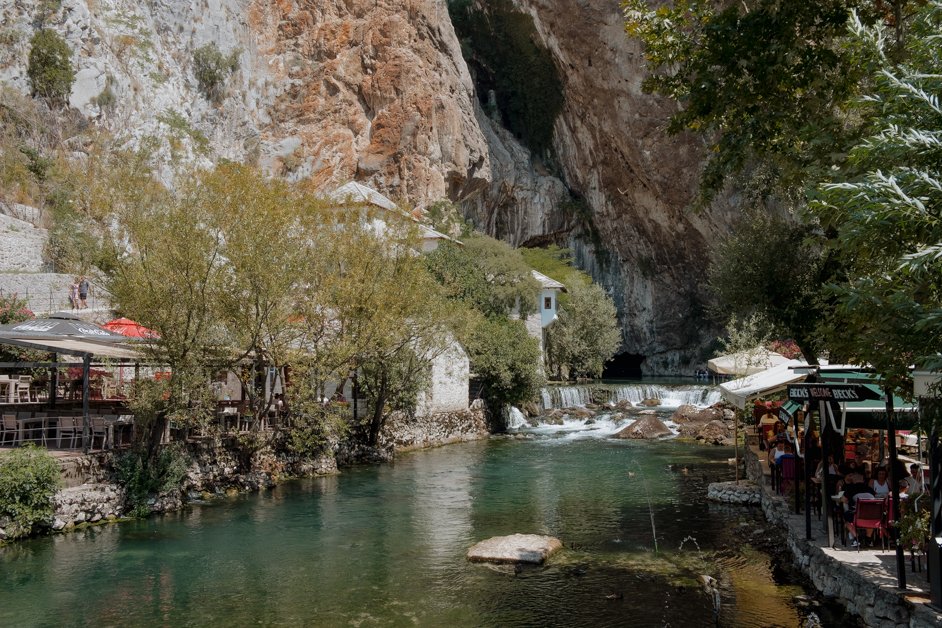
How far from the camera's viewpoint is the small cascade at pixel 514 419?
33750mm

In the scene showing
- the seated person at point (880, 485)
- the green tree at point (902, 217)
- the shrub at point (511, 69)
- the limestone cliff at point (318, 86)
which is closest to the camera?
the green tree at point (902, 217)

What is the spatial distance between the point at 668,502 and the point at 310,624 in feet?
32.7

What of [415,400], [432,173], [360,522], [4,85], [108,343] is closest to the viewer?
[360,522]

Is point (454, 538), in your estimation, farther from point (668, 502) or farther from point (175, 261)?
point (175, 261)

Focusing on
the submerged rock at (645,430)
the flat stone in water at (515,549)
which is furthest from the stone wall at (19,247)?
the flat stone in water at (515,549)

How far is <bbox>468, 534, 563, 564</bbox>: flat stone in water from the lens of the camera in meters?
12.4

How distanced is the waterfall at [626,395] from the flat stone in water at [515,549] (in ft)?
83.0

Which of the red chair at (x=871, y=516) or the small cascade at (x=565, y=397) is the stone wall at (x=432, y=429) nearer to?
the small cascade at (x=565, y=397)

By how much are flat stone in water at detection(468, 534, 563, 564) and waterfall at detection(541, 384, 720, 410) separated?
25296 millimetres

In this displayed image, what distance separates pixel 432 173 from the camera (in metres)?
49.6

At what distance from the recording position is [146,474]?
629 inches

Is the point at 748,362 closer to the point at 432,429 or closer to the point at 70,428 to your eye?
the point at 432,429

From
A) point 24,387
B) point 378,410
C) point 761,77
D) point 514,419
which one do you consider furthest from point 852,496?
point 514,419

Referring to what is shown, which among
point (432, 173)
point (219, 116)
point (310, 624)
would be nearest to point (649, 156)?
point (432, 173)
